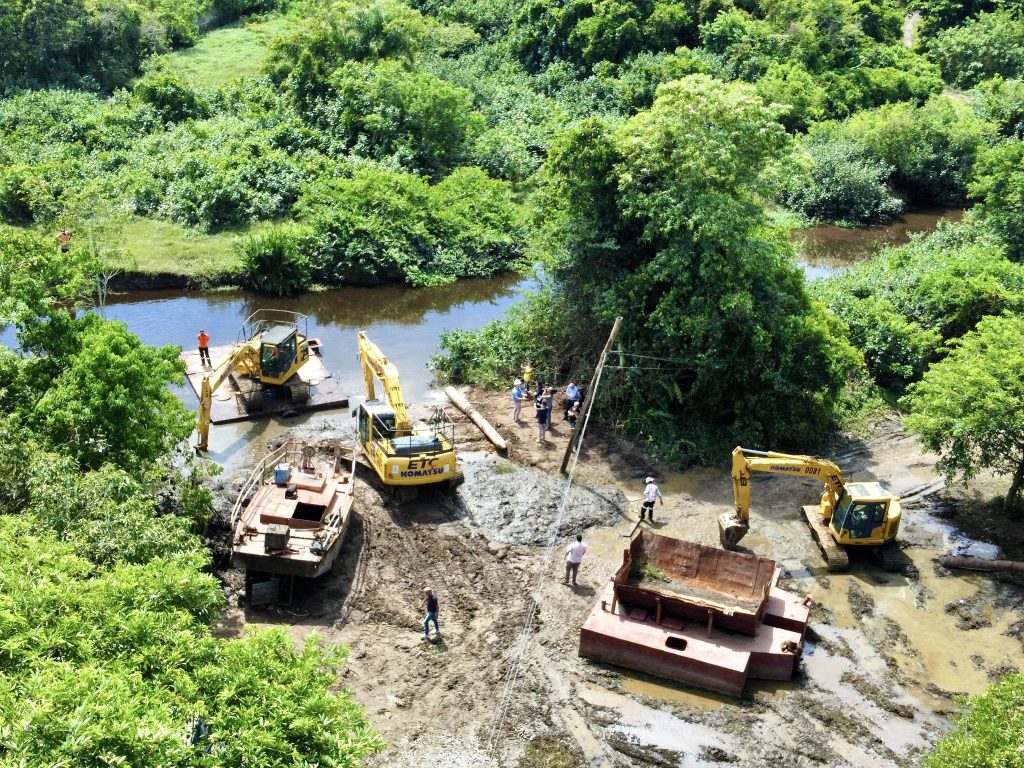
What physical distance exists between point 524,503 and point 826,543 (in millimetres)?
7482

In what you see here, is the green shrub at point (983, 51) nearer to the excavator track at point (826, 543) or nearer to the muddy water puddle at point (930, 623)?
the excavator track at point (826, 543)

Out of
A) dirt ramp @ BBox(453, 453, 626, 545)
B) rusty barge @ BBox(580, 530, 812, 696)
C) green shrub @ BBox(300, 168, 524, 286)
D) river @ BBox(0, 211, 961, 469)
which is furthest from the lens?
green shrub @ BBox(300, 168, 524, 286)

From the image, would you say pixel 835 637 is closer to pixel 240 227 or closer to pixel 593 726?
pixel 593 726

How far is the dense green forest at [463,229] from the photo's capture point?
13938 mm

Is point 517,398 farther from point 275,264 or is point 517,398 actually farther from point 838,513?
point 275,264

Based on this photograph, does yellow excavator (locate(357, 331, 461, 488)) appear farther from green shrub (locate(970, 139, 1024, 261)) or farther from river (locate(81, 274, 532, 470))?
green shrub (locate(970, 139, 1024, 261))

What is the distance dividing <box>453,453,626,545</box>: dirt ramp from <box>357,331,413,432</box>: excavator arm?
2.41m

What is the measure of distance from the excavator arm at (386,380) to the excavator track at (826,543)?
10312 mm

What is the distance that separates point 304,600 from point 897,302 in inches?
897

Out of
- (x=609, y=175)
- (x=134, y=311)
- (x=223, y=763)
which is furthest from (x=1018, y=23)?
(x=223, y=763)

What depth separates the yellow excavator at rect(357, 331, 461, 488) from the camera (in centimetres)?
2547

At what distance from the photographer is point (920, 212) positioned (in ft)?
182

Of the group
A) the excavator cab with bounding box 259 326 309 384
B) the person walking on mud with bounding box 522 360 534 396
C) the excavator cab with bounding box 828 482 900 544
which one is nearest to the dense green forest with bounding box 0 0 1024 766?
the person walking on mud with bounding box 522 360 534 396

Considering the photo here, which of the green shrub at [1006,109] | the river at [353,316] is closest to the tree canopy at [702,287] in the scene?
the river at [353,316]
